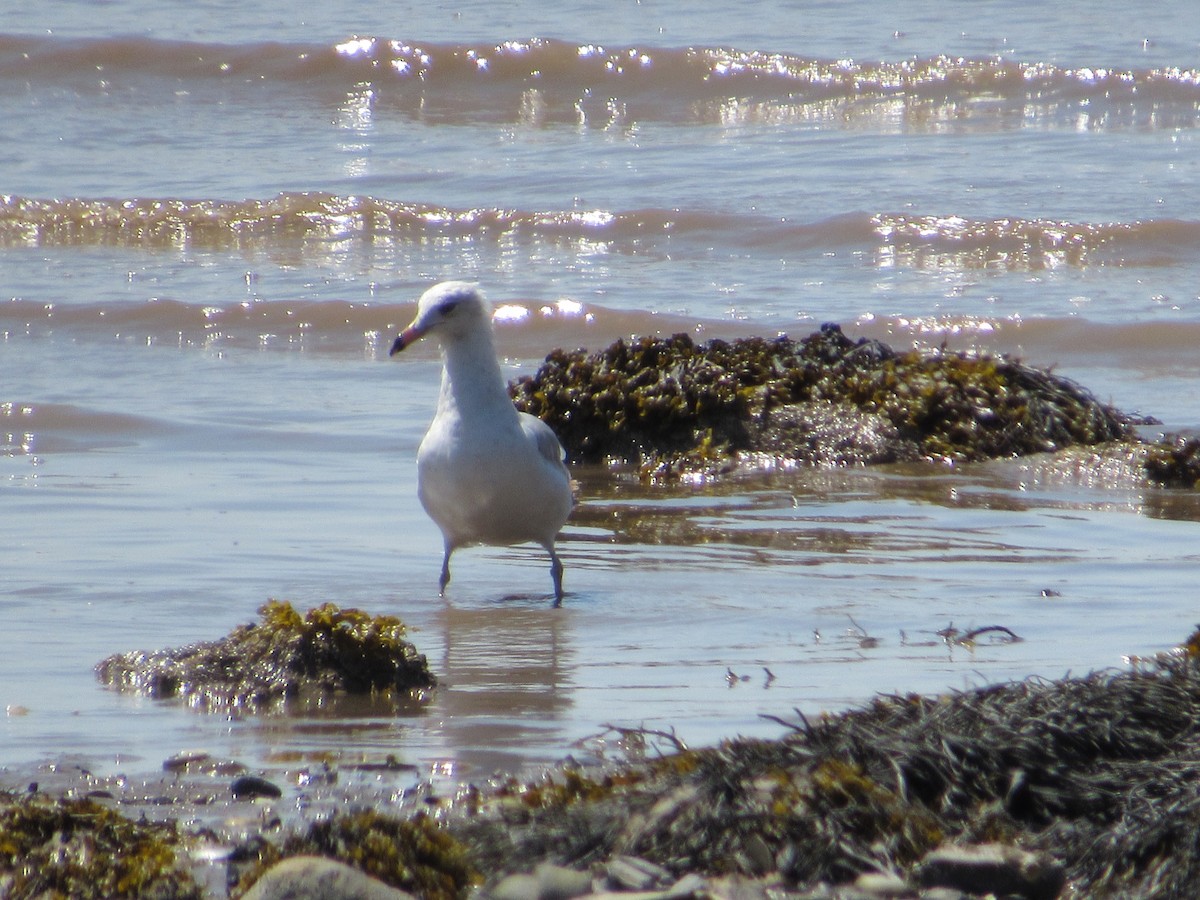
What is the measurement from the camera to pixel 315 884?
2.63 meters

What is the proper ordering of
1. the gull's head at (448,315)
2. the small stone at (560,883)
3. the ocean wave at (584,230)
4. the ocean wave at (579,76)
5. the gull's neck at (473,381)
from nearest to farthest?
1. the small stone at (560,883)
2. the gull's neck at (473,381)
3. the gull's head at (448,315)
4. the ocean wave at (584,230)
5. the ocean wave at (579,76)

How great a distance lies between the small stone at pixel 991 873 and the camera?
8.98ft

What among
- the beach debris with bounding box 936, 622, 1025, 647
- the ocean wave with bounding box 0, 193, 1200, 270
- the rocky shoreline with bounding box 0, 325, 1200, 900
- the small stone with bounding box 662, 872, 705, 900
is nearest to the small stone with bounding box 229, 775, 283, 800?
the rocky shoreline with bounding box 0, 325, 1200, 900

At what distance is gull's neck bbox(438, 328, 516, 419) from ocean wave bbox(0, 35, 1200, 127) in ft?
43.2

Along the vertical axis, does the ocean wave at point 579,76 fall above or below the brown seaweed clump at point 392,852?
above

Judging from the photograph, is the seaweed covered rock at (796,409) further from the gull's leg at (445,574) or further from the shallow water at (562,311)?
the gull's leg at (445,574)

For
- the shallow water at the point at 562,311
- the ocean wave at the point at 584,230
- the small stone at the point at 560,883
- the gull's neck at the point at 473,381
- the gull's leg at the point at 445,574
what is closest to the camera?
the small stone at the point at 560,883

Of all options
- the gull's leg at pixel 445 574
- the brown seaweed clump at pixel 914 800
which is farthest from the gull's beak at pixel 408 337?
the brown seaweed clump at pixel 914 800

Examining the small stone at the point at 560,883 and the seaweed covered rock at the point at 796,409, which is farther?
the seaweed covered rock at the point at 796,409

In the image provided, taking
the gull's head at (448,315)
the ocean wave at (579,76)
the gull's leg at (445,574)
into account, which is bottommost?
the gull's leg at (445,574)

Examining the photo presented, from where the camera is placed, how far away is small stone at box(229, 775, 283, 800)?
3.36 meters

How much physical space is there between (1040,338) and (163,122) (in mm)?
11090

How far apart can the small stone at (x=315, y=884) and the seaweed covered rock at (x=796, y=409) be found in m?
5.55

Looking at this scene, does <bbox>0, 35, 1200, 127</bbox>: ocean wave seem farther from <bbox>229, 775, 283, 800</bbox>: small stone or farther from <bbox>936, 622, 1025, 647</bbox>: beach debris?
<bbox>229, 775, 283, 800</bbox>: small stone
